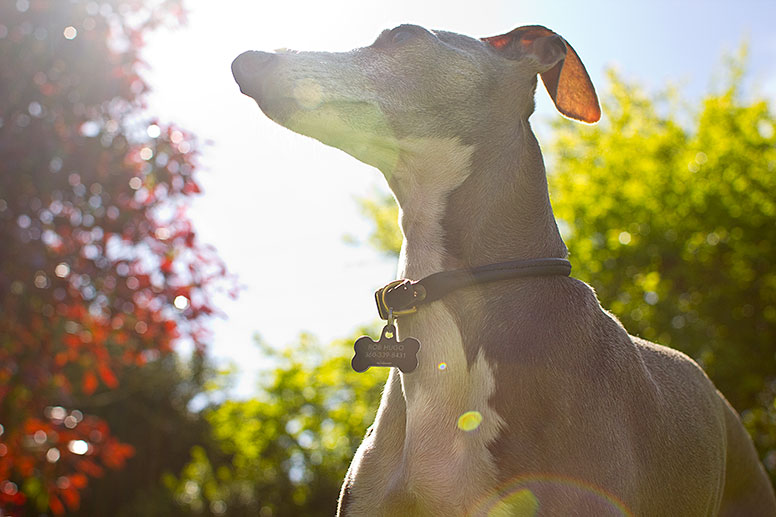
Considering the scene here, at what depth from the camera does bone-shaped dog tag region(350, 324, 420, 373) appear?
2527mm

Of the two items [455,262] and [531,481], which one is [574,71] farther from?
[531,481]

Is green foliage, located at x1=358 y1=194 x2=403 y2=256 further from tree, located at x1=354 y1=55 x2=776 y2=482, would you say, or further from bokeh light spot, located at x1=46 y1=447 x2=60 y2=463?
bokeh light spot, located at x1=46 y1=447 x2=60 y2=463

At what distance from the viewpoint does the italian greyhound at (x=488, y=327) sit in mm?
2348

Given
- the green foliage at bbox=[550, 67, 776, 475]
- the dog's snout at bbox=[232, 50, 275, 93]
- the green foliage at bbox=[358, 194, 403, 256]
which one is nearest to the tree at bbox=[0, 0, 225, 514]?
the dog's snout at bbox=[232, 50, 275, 93]

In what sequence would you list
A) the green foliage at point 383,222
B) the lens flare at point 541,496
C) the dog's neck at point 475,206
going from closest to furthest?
the lens flare at point 541,496 → the dog's neck at point 475,206 → the green foliage at point 383,222

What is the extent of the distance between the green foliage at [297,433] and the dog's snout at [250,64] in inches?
422

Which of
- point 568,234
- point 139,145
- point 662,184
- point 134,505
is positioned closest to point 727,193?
point 662,184

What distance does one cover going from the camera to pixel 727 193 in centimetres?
1134

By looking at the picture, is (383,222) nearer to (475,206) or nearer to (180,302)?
(180,302)

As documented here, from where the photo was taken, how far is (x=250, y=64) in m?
2.74

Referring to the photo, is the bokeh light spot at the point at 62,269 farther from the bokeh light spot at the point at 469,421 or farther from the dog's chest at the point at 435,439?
the bokeh light spot at the point at 469,421

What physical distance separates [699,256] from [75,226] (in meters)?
9.07

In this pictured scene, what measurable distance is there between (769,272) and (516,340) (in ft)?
33.3

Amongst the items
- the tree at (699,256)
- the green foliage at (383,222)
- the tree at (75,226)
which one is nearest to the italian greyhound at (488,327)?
the tree at (75,226)
